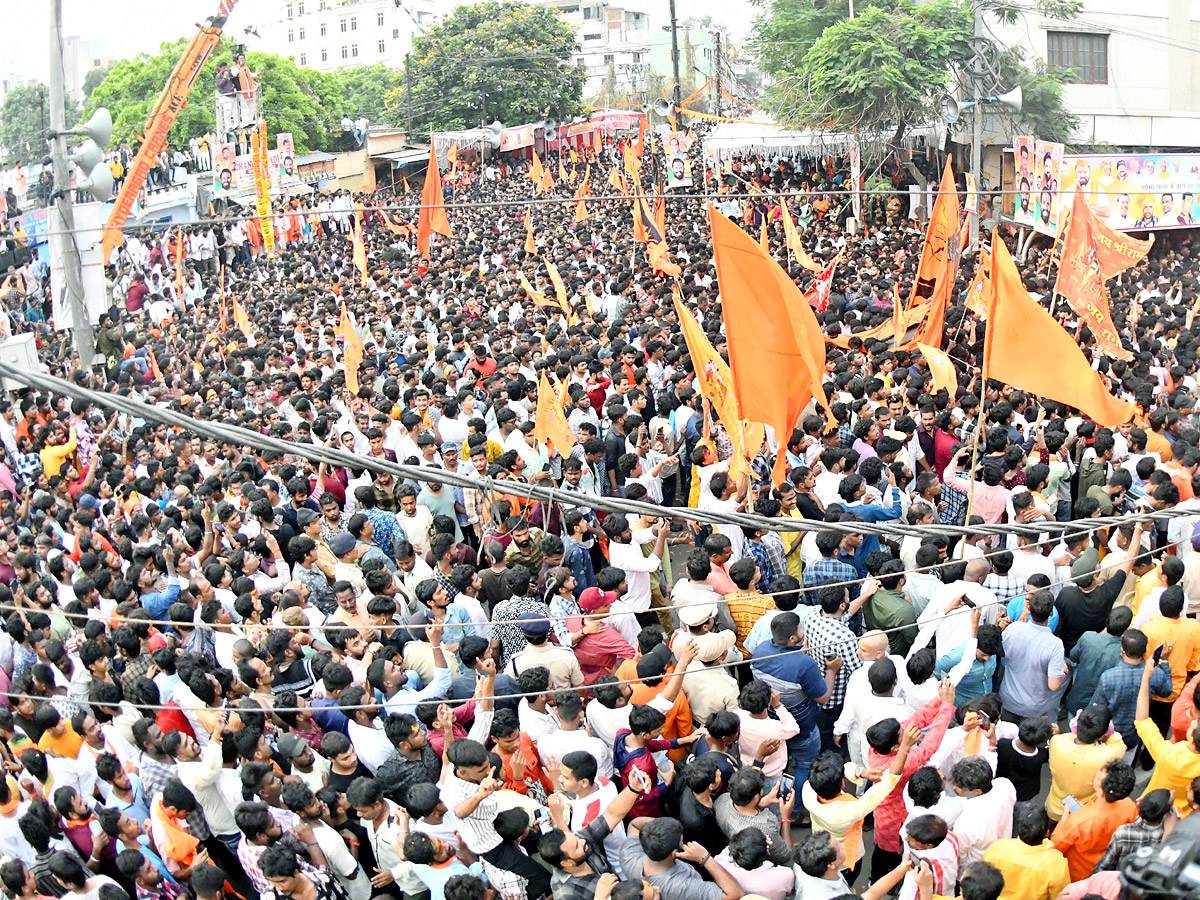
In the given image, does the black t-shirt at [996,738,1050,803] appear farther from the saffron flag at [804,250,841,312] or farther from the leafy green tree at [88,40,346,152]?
the leafy green tree at [88,40,346,152]

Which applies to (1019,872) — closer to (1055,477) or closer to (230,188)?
(1055,477)

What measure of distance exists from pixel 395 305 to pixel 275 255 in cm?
897

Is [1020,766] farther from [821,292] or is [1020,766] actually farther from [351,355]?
[821,292]

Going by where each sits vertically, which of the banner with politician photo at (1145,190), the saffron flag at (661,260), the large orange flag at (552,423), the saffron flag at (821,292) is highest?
the banner with politician photo at (1145,190)

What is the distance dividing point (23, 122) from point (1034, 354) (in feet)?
75.5

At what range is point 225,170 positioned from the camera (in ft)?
79.1

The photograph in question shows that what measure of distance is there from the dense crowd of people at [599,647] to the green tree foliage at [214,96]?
3103 cm

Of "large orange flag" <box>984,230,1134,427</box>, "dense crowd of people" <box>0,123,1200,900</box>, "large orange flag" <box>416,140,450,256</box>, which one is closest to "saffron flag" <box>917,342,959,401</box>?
"dense crowd of people" <box>0,123,1200,900</box>

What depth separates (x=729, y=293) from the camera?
553cm

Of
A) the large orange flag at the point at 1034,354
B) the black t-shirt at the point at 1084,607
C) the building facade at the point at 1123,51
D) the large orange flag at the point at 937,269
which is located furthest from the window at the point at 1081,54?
the black t-shirt at the point at 1084,607

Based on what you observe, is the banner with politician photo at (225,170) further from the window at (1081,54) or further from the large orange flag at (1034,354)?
the large orange flag at (1034,354)

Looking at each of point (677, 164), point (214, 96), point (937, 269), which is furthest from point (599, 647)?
point (214, 96)

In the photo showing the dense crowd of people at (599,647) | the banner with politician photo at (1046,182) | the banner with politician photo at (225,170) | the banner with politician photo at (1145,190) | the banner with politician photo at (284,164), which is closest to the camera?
the dense crowd of people at (599,647)

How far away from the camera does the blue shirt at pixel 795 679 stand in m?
4.95
